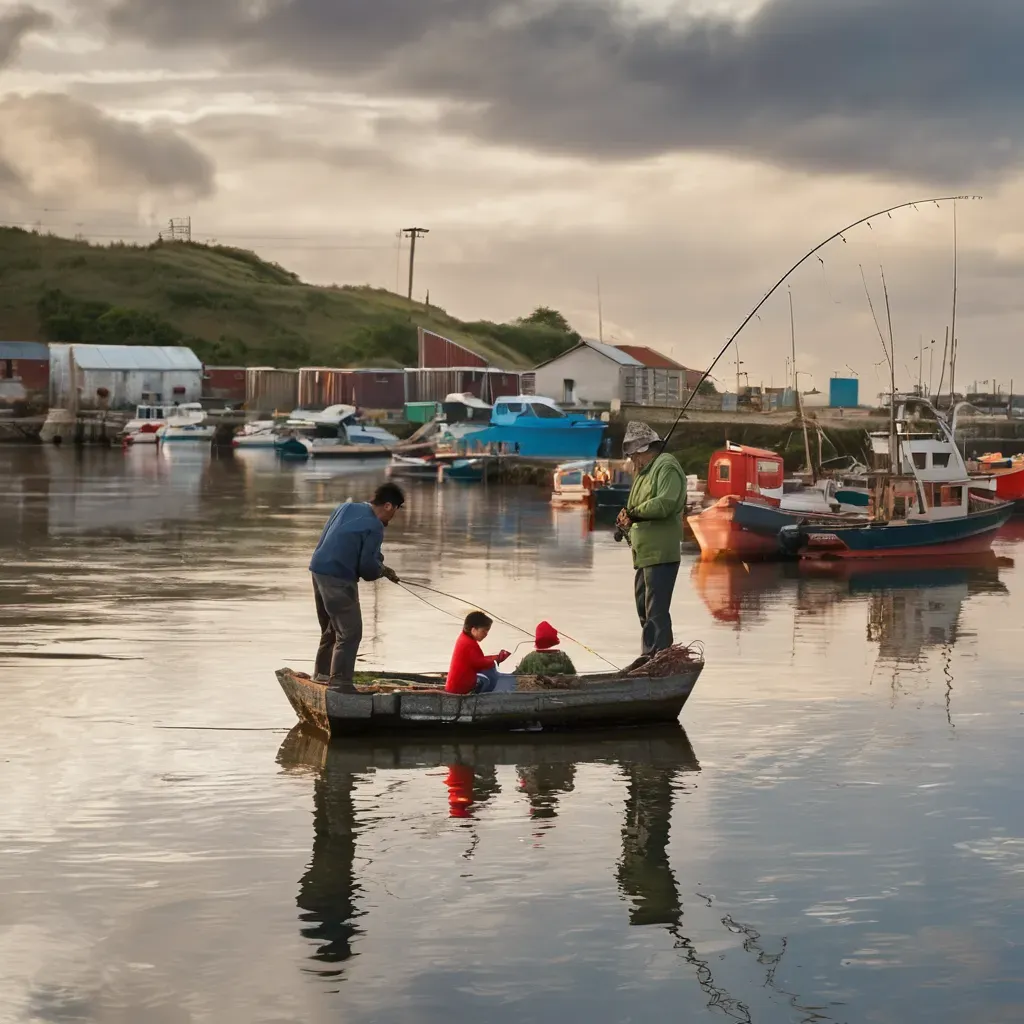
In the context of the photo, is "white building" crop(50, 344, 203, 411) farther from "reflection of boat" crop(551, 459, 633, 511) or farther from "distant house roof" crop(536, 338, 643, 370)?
"reflection of boat" crop(551, 459, 633, 511)

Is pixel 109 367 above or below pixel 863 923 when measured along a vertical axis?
above

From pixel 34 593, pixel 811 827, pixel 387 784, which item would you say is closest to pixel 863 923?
pixel 811 827

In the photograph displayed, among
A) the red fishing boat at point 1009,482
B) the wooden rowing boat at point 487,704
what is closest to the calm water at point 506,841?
the wooden rowing boat at point 487,704

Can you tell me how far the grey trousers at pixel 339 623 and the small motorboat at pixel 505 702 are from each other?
19 cm

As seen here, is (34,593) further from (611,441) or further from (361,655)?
(611,441)

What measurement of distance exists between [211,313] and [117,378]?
41.4 metres

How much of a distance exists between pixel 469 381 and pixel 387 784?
91.2 m

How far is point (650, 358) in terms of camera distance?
97188 millimetres

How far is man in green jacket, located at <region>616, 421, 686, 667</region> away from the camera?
47.7 feet

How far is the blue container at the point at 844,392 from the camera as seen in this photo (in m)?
99.1

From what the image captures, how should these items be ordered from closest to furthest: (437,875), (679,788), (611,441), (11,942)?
(11,942)
(437,875)
(679,788)
(611,441)

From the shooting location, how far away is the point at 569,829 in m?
11.4

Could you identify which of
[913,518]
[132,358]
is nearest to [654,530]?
[913,518]

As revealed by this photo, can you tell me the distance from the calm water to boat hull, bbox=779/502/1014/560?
10.7 metres
